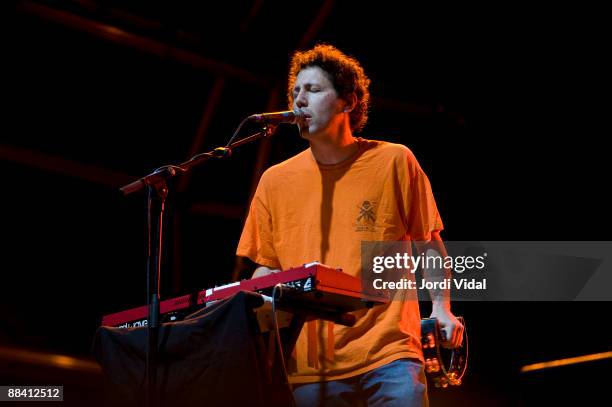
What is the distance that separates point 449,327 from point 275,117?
1.09 meters

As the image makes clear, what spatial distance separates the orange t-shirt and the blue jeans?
30 mm

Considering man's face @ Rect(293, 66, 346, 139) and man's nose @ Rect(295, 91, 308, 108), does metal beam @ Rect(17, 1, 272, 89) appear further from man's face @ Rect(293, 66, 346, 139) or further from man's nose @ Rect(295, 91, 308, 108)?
man's nose @ Rect(295, 91, 308, 108)

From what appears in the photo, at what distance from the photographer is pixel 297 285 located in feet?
7.20

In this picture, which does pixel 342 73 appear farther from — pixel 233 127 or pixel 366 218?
pixel 233 127

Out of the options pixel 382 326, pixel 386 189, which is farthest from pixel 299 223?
pixel 382 326

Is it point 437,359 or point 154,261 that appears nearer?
point 154,261

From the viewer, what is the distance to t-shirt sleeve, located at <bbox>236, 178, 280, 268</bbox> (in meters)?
3.02

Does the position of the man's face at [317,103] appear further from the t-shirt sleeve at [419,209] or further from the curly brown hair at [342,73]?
the t-shirt sleeve at [419,209]

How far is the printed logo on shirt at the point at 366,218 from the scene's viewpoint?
280 centimetres

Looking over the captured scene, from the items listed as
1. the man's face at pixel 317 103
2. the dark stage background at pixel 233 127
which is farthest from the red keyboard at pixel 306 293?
the dark stage background at pixel 233 127

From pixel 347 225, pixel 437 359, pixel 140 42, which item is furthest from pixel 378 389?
pixel 140 42

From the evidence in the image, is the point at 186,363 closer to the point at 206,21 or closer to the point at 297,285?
the point at 297,285

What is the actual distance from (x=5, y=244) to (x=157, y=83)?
1895mm

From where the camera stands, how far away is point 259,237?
3.07 meters
